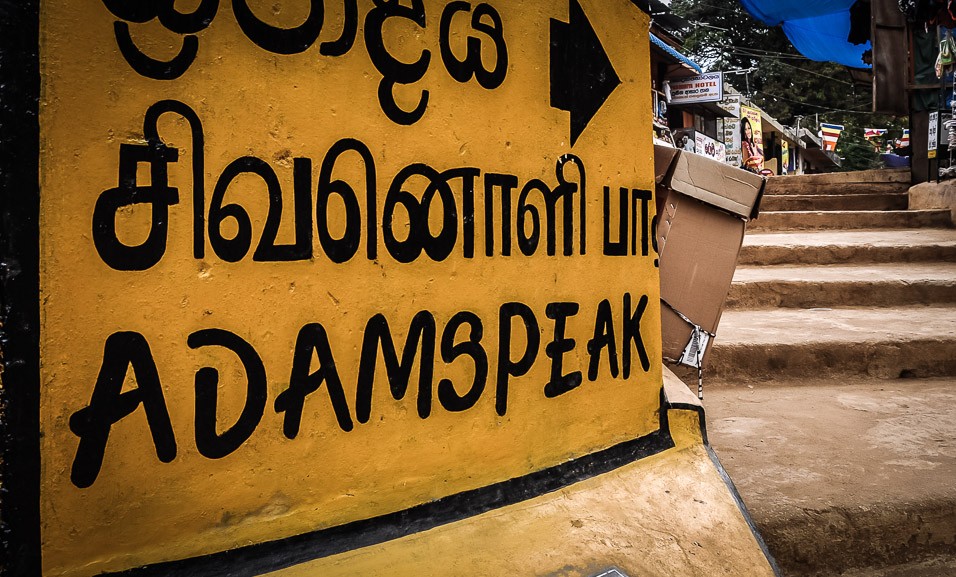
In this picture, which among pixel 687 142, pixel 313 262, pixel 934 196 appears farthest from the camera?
pixel 687 142

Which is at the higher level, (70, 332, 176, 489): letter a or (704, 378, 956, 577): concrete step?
(70, 332, 176, 489): letter a

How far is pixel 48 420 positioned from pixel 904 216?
21.6ft

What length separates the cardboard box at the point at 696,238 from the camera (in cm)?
196

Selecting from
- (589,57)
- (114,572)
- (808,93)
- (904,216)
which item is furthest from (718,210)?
(808,93)

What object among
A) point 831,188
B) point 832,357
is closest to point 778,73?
point 831,188

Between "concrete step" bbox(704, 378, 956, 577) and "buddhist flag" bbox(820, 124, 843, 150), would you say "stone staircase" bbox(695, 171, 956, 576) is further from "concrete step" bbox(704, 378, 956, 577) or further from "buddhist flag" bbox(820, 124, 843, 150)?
"buddhist flag" bbox(820, 124, 843, 150)

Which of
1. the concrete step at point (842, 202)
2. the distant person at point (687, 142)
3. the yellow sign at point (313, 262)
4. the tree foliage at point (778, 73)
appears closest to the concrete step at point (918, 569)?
the yellow sign at point (313, 262)

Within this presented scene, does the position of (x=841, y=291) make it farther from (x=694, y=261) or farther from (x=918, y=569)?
(x=918, y=569)

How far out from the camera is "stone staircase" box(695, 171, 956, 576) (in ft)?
5.11

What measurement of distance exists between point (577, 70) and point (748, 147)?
67.6ft

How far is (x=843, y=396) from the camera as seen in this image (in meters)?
2.52

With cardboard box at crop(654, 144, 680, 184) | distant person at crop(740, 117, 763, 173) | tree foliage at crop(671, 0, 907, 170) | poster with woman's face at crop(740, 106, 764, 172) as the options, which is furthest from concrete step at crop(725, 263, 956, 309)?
tree foliage at crop(671, 0, 907, 170)

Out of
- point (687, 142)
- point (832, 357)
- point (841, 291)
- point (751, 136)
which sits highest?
point (751, 136)

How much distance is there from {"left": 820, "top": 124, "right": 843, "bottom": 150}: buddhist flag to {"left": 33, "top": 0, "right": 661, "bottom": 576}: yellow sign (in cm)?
2668
